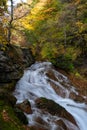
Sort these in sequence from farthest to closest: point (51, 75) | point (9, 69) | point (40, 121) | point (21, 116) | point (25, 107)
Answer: point (51, 75) → point (9, 69) → point (25, 107) → point (40, 121) → point (21, 116)

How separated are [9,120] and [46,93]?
582 cm

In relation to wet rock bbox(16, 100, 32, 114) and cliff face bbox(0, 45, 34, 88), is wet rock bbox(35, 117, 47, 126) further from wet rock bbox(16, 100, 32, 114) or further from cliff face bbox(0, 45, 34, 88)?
cliff face bbox(0, 45, 34, 88)

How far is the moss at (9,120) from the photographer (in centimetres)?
692

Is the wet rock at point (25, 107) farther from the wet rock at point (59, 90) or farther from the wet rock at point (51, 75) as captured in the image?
the wet rock at point (51, 75)

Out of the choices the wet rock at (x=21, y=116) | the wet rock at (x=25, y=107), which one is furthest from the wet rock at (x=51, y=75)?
the wet rock at (x=21, y=116)

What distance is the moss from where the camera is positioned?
692cm

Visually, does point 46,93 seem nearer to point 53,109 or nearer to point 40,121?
point 53,109

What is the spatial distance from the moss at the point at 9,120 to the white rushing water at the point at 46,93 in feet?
3.75

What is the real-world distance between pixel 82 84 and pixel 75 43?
19.5ft

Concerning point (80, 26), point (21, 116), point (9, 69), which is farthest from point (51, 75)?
point (21, 116)

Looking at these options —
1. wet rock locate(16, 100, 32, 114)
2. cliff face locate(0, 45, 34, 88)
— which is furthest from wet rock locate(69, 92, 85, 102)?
wet rock locate(16, 100, 32, 114)

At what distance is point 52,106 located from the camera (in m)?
10.0

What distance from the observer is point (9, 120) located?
726 centimetres

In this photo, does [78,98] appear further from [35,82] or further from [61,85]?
[35,82]
